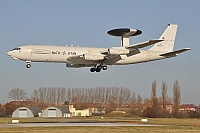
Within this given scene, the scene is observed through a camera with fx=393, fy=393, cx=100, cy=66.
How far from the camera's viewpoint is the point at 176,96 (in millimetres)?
142875

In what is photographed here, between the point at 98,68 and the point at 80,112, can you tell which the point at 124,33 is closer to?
the point at 98,68

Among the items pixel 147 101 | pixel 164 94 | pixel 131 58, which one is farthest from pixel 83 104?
pixel 131 58

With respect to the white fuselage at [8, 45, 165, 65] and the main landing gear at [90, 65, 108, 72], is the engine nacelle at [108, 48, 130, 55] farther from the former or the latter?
the main landing gear at [90, 65, 108, 72]

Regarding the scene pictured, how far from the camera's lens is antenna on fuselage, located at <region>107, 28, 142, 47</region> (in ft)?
202

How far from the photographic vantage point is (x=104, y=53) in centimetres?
6294

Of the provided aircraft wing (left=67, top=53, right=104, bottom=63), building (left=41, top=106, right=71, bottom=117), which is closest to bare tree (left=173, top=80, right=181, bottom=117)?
building (left=41, top=106, right=71, bottom=117)

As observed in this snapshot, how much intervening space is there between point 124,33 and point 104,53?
4.75m

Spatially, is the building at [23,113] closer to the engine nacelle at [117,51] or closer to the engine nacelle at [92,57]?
the engine nacelle at [92,57]

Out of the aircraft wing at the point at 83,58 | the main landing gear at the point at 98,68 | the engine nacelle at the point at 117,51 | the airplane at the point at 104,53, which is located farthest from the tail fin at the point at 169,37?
the aircraft wing at the point at 83,58

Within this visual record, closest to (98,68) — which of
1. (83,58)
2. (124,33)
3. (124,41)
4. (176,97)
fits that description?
(124,41)

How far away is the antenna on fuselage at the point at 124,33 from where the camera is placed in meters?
61.7

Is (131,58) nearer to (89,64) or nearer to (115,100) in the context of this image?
(89,64)

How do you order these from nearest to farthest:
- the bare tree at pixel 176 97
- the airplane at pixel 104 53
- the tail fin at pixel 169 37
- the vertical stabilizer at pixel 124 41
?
the airplane at pixel 104 53
the vertical stabilizer at pixel 124 41
the tail fin at pixel 169 37
the bare tree at pixel 176 97

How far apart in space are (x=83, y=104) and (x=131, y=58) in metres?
123
